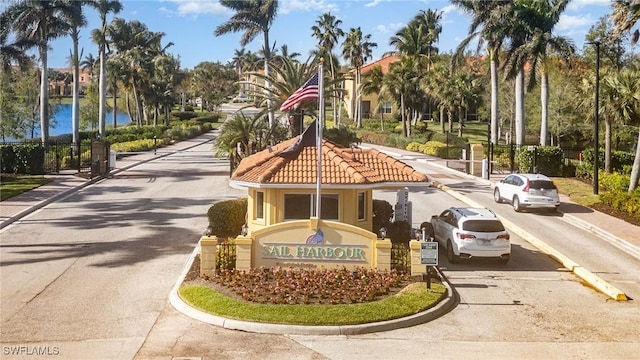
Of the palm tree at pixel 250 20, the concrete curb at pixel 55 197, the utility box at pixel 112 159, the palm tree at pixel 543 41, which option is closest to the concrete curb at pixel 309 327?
the concrete curb at pixel 55 197

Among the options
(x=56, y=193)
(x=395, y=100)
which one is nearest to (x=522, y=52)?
(x=395, y=100)

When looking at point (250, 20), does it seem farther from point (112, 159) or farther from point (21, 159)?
point (21, 159)

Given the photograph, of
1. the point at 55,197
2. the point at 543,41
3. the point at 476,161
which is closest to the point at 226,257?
the point at 55,197

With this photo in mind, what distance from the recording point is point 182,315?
1420 cm

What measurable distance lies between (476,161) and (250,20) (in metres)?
26.4

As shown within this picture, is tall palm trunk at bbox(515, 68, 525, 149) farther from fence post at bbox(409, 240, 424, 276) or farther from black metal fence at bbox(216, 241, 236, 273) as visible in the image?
black metal fence at bbox(216, 241, 236, 273)

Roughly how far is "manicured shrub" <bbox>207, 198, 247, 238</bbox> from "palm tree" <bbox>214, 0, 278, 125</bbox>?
36.6m

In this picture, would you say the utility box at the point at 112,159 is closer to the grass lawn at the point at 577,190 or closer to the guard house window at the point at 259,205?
the guard house window at the point at 259,205

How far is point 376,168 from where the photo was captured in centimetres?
1981

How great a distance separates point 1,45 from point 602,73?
41274 mm

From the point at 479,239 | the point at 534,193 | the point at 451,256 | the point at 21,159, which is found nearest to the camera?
the point at 479,239

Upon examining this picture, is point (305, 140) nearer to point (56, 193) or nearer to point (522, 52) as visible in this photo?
point (56, 193)

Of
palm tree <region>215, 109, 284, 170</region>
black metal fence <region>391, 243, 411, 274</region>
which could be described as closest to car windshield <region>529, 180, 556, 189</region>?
black metal fence <region>391, 243, 411, 274</region>

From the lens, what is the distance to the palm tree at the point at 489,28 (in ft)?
147
